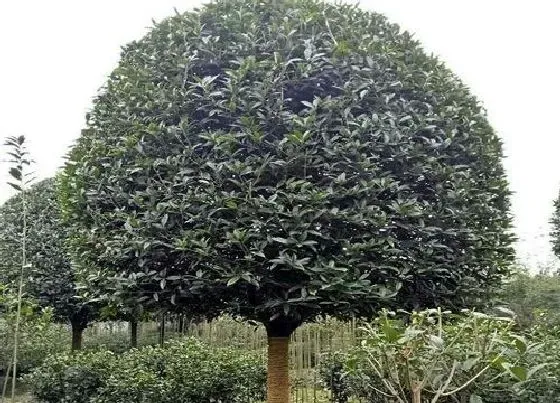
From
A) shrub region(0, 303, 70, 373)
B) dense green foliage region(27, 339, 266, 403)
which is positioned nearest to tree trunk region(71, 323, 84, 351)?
shrub region(0, 303, 70, 373)

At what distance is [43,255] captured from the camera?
10375 mm

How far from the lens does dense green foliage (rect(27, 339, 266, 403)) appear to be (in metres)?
7.37

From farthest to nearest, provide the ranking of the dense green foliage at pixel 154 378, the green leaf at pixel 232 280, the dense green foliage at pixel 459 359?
1. the dense green foliage at pixel 154 378
2. the green leaf at pixel 232 280
3. the dense green foliage at pixel 459 359

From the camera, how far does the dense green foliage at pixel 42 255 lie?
33.5 feet

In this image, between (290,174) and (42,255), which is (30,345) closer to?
(42,255)

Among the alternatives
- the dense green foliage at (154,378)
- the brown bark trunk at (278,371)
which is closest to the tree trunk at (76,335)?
the dense green foliage at (154,378)

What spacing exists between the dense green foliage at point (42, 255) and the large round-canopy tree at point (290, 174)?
5.57 metres

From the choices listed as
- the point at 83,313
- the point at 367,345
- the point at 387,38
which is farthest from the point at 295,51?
the point at 83,313

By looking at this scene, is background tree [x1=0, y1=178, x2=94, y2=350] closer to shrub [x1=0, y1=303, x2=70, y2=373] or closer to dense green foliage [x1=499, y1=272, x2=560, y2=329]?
shrub [x1=0, y1=303, x2=70, y2=373]

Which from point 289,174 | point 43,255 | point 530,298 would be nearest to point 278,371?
point 289,174

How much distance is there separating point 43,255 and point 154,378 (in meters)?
4.06

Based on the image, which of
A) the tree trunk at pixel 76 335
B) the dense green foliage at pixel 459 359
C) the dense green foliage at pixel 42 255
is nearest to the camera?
the dense green foliage at pixel 459 359

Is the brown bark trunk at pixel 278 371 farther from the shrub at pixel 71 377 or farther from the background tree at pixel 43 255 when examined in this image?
the background tree at pixel 43 255

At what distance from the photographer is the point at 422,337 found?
11.7ft
